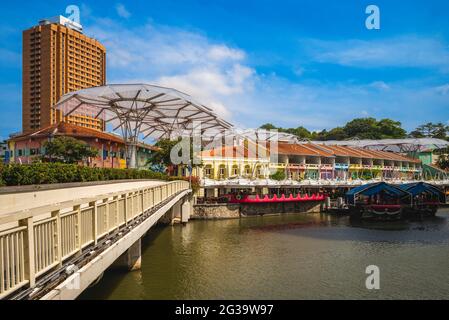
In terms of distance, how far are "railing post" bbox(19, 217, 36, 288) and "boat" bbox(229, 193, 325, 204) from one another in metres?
40.9

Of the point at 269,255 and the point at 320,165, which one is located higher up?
the point at 320,165

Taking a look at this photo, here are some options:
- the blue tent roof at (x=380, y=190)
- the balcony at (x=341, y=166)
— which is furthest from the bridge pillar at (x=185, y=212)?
the balcony at (x=341, y=166)

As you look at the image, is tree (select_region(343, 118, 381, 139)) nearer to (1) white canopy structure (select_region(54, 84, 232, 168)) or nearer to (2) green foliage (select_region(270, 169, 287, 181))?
(2) green foliage (select_region(270, 169, 287, 181))

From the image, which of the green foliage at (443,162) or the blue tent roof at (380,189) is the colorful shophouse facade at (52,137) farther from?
the green foliage at (443,162)

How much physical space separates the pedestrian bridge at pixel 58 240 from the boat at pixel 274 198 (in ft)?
107

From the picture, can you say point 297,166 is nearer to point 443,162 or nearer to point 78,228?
point 443,162

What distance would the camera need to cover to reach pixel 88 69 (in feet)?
412

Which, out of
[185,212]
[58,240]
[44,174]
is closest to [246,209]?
[185,212]

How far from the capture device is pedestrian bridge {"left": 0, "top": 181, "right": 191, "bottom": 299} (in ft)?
19.4

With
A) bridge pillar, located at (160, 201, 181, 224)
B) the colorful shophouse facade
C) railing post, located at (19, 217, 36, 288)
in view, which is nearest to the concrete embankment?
bridge pillar, located at (160, 201, 181, 224)

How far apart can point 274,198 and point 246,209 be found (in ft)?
13.2

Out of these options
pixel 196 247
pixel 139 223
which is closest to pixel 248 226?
pixel 196 247

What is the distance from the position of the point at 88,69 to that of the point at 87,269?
418 ft
